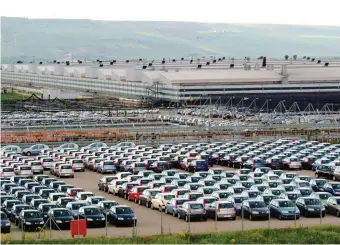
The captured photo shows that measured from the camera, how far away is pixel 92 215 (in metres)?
25.8

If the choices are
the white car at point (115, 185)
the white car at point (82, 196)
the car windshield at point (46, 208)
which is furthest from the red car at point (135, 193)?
the car windshield at point (46, 208)

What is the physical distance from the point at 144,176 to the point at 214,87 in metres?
70.0

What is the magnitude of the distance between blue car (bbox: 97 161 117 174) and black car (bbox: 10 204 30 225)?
40.6ft

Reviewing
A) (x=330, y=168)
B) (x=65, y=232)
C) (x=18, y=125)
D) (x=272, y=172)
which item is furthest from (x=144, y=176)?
(x=18, y=125)

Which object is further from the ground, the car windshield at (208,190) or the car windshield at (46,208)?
the car windshield at (46,208)

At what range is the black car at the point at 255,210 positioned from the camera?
26.8 metres

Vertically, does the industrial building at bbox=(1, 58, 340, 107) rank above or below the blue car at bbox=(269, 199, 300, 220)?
below

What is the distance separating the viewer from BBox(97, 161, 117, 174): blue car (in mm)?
39000

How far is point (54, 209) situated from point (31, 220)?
77 cm

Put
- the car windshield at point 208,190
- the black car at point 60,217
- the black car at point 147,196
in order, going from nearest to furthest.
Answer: the black car at point 60,217
the black car at point 147,196
the car windshield at point 208,190

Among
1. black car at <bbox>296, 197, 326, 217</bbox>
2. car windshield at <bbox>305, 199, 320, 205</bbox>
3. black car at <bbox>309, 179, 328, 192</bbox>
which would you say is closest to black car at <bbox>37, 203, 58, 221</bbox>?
black car at <bbox>296, 197, 326, 217</bbox>

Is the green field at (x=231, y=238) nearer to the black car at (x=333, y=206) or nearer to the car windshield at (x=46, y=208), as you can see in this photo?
the car windshield at (x=46, y=208)

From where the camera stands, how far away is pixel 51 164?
130 feet

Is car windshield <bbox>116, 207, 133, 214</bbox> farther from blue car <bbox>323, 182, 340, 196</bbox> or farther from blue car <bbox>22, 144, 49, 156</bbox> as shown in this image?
blue car <bbox>22, 144, 49, 156</bbox>
